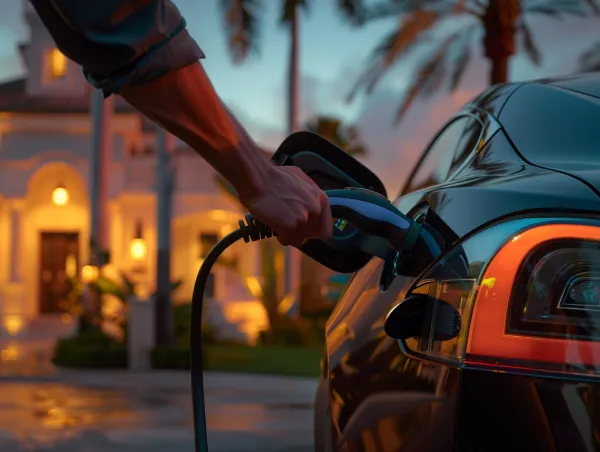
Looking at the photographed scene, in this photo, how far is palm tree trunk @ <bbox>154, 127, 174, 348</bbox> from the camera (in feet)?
47.2

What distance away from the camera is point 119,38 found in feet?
4.03

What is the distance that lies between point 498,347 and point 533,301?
9cm

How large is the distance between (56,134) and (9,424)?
61.1 ft

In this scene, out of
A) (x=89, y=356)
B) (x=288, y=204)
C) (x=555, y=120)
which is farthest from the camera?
(x=89, y=356)

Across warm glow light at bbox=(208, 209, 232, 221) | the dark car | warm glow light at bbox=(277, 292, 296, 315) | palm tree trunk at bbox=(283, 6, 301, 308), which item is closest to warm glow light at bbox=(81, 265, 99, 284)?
warm glow light at bbox=(277, 292, 296, 315)

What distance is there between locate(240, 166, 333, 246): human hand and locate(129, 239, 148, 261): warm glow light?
79.2 feet

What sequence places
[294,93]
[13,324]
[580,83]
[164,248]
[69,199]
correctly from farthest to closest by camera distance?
[69,199], [13,324], [294,93], [164,248], [580,83]

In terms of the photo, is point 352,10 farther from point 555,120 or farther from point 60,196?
point 555,120

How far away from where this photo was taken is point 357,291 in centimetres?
221

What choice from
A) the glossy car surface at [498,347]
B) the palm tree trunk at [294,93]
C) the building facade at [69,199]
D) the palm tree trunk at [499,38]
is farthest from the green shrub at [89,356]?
the glossy car surface at [498,347]

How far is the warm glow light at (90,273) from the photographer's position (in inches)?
611

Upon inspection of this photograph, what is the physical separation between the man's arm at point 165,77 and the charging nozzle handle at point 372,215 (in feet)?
0.98

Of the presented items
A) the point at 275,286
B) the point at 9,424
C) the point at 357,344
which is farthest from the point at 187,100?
the point at 275,286

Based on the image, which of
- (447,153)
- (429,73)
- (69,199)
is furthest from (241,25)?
(447,153)
